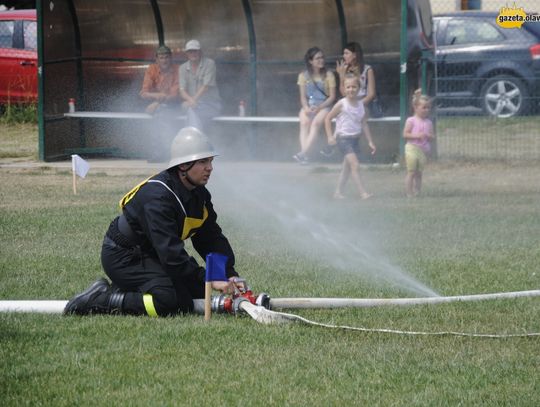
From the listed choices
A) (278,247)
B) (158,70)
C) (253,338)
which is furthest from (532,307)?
(158,70)

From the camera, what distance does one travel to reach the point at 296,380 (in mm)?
5691

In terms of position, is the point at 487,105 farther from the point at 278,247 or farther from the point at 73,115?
the point at 278,247

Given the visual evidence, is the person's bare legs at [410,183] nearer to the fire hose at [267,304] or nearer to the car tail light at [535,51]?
the fire hose at [267,304]

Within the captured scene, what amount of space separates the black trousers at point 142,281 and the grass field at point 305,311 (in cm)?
17

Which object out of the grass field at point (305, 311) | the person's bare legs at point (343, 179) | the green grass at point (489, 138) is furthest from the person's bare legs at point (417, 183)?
the green grass at point (489, 138)

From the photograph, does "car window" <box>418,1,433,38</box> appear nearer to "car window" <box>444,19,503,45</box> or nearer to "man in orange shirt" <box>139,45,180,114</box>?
"car window" <box>444,19,503,45</box>

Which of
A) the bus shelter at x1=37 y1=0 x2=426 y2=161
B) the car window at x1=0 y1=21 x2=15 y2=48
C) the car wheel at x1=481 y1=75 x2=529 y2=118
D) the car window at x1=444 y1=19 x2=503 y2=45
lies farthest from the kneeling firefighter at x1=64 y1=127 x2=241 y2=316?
the car window at x1=0 y1=21 x2=15 y2=48

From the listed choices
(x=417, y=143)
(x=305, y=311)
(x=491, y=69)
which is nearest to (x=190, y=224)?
(x=305, y=311)

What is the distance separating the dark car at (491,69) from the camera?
19.4 meters

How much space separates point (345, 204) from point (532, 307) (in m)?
5.47

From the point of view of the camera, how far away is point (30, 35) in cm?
2120

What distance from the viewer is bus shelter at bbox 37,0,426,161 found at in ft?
56.0

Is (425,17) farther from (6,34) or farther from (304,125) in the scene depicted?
(6,34)

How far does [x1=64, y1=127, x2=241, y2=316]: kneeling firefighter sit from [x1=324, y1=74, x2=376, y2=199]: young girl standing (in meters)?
5.94
